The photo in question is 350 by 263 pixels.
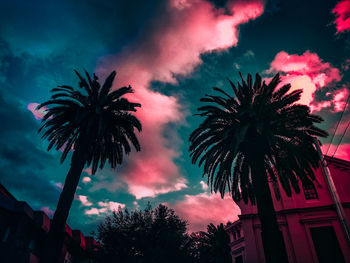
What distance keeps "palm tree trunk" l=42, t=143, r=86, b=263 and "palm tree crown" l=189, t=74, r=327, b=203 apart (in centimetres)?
904

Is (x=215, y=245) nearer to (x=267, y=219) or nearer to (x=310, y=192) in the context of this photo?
(x=310, y=192)

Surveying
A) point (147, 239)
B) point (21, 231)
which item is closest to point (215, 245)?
point (147, 239)

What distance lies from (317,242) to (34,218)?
2678 cm

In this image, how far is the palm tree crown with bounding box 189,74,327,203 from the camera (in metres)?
16.6

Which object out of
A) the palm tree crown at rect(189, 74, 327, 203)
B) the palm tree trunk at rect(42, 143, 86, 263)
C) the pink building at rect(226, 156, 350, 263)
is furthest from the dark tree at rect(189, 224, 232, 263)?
the palm tree trunk at rect(42, 143, 86, 263)

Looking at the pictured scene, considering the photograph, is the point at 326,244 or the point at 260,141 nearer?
the point at 260,141

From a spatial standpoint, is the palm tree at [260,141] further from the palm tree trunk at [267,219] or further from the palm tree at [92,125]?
the palm tree at [92,125]

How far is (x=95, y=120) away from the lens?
57.1 ft

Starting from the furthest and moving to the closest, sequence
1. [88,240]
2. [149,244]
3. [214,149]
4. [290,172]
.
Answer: [149,244] → [88,240] → [214,149] → [290,172]

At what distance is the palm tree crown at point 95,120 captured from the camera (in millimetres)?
17250

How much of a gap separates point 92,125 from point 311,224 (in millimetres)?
24451

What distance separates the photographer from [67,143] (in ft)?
64.8

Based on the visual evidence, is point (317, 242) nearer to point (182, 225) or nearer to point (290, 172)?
point (290, 172)

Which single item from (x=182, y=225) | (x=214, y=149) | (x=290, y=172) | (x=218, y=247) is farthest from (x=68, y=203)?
(x=218, y=247)
